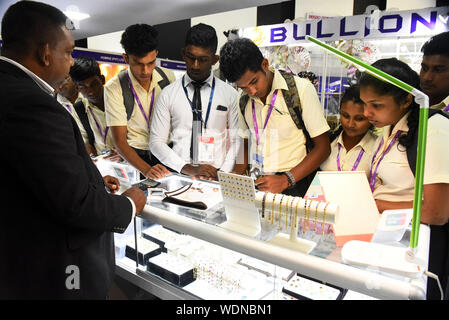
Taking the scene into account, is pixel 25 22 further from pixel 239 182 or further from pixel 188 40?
pixel 188 40

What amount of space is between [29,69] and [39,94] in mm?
244

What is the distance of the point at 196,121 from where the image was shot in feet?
9.00

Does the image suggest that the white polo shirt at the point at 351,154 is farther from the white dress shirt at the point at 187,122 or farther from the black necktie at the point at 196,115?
the black necktie at the point at 196,115

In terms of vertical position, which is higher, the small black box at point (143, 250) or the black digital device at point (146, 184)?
the black digital device at point (146, 184)

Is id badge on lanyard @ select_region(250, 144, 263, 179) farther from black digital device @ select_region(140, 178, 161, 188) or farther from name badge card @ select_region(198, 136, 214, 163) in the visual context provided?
black digital device @ select_region(140, 178, 161, 188)

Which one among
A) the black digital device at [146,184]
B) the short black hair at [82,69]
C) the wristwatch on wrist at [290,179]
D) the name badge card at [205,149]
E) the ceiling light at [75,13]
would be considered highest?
the ceiling light at [75,13]

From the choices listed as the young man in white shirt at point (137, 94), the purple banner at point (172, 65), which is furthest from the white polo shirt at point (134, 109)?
the purple banner at point (172, 65)

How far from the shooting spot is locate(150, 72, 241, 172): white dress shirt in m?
2.73

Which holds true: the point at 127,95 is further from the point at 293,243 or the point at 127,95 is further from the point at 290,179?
the point at 293,243

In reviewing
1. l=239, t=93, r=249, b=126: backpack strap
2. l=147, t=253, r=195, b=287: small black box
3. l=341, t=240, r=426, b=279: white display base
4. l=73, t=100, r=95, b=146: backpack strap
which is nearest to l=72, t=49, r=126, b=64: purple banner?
l=73, t=100, r=95, b=146: backpack strap

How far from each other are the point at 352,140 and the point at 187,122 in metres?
1.29

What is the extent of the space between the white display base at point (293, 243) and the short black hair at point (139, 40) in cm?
185

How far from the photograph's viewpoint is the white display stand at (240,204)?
1.43m

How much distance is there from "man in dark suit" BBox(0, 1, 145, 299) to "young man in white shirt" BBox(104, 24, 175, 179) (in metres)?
1.22
